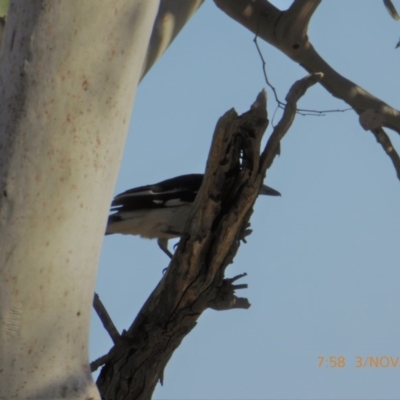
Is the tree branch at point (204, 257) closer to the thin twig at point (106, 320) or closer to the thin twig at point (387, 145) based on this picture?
the thin twig at point (106, 320)

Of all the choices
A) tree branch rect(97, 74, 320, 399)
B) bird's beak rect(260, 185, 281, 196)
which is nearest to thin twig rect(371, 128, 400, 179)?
tree branch rect(97, 74, 320, 399)

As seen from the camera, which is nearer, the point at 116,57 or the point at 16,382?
A: the point at 16,382

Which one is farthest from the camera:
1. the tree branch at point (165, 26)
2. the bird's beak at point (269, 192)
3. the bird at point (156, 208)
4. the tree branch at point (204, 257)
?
the bird's beak at point (269, 192)

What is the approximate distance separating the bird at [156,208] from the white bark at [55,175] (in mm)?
2064

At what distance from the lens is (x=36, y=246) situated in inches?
58.6

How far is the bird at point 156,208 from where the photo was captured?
12.2 feet

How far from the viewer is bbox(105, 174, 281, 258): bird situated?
372 centimetres

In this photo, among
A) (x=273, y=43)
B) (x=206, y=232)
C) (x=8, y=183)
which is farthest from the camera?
(x=273, y=43)

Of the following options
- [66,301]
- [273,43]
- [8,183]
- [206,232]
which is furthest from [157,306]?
[273,43]

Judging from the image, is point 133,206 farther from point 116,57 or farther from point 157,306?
point 116,57

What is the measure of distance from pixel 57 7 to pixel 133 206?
89.6 inches

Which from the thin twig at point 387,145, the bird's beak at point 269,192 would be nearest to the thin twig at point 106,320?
the thin twig at point 387,145

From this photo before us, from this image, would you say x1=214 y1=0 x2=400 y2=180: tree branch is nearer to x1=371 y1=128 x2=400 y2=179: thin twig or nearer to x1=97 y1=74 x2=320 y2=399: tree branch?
x1=371 y1=128 x2=400 y2=179: thin twig

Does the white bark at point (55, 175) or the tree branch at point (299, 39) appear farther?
the tree branch at point (299, 39)
